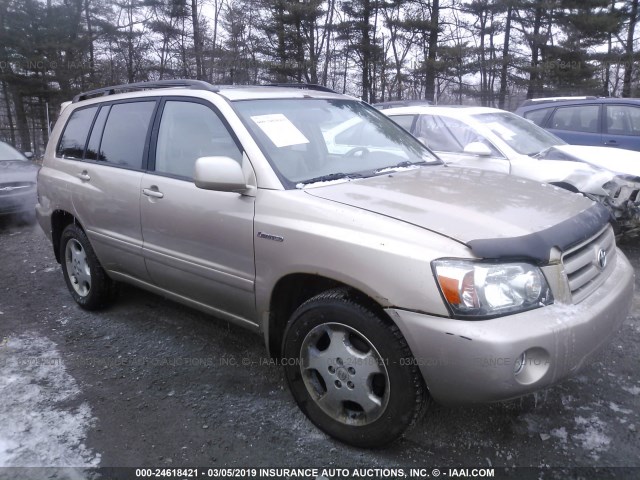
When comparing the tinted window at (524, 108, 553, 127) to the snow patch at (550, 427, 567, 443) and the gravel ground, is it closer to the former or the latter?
the gravel ground

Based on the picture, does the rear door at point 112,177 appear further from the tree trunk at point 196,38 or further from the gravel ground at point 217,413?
the tree trunk at point 196,38

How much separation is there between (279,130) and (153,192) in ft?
3.14

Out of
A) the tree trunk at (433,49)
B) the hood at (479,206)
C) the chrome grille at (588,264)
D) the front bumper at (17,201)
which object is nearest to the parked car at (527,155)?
the hood at (479,206)

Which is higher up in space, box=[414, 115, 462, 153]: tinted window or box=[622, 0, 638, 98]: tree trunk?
box=[622, 0, 638, 98]: tree trunk

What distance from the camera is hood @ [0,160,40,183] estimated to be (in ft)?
26.1

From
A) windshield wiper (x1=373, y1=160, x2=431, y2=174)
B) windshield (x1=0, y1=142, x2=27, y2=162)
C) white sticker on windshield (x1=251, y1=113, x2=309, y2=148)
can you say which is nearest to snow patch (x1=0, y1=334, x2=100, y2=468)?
white sticker on windshield (x1=251, y1=113, x2=309, y2=148)

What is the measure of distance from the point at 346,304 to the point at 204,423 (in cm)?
111

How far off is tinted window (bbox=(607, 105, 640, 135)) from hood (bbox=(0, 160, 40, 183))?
909 cm

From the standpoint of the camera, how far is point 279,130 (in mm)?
3037

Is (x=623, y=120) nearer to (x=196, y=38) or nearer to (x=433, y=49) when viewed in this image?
(x=433, y=49)

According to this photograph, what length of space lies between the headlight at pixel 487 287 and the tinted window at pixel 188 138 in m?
1.44

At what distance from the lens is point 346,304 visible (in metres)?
2.35

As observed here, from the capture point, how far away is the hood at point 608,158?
19.2ft

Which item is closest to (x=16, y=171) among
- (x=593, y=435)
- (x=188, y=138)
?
(x=188, y=138)
